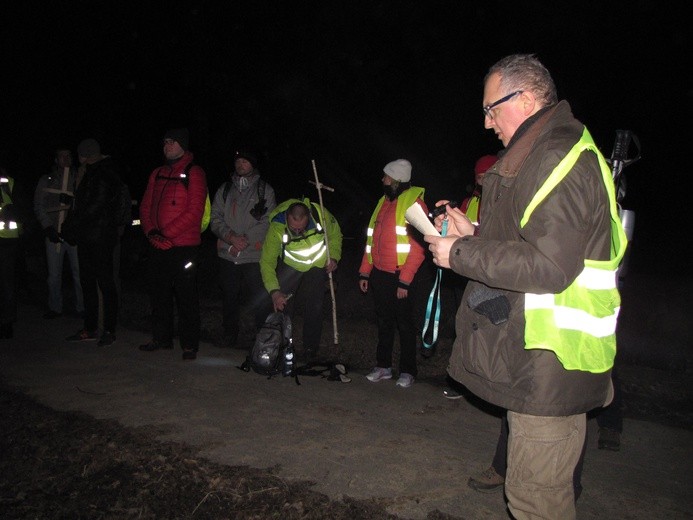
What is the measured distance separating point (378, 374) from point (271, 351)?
3.60 ft

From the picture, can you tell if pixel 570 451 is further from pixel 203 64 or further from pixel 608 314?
pixel 203 64

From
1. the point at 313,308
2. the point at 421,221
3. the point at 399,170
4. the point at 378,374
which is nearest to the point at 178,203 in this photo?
the point at 313,308

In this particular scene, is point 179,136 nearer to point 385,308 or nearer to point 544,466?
point 385,308

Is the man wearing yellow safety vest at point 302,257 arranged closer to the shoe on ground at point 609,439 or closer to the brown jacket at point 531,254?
the shoe on ground at point 609,439

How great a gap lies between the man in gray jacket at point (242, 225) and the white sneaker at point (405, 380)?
201cm

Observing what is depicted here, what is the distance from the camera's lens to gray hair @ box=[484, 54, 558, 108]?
232 cm

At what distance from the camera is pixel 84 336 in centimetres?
694

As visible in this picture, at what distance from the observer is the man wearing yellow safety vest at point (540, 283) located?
210 centimetres

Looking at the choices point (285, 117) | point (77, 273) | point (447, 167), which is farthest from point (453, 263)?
point (285, 117)

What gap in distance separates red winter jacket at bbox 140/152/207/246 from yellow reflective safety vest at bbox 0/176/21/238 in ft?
6.41

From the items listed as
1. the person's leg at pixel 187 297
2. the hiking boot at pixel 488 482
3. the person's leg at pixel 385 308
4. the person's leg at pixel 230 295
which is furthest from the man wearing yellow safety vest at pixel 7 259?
the hiking boot at pixel 488 482

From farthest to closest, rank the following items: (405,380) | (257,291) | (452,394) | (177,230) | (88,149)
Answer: (88,149) → (257,291) → (177,230) → (405,380) → (452,394)

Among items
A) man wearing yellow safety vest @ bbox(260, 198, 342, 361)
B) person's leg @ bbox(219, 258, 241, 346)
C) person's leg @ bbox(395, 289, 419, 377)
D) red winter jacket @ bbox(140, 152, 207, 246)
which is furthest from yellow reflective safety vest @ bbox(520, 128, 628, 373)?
person's leg @ bbox(219, 258, 241, 346)

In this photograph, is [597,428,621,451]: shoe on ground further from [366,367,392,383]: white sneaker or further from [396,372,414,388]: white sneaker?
[366,367,392,383]: white sneaker
